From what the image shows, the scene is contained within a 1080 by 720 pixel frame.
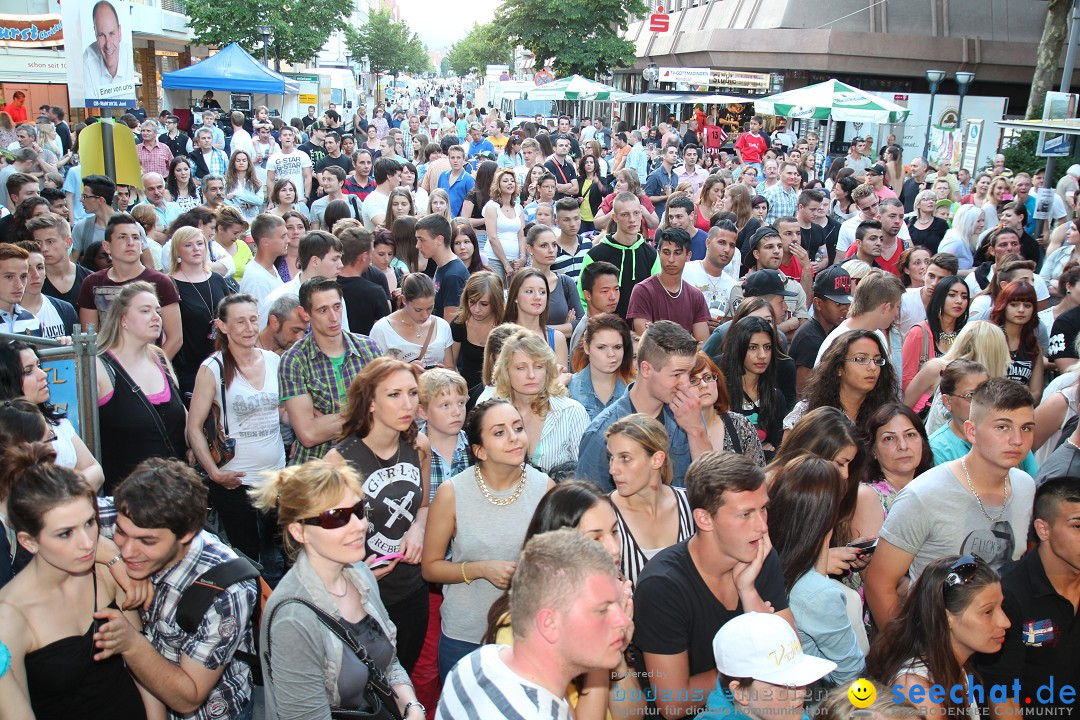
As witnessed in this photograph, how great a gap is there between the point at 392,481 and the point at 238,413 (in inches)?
54.8

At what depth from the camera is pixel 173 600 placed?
310 cm

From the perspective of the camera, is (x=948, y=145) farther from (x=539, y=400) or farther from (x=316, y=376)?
(x=316, y=376)

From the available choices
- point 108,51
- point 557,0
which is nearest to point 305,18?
point 557,0

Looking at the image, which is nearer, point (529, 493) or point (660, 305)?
point (529, 493)

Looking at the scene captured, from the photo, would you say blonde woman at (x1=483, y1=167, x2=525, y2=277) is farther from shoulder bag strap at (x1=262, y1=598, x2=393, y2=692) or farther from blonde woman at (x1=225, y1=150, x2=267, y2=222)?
shoulder bag strap at (x1=262, y1=598, x2=393, y2=692)

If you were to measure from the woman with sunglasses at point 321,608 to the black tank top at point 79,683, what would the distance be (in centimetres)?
51

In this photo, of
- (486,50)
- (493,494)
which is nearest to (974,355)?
(493,494)

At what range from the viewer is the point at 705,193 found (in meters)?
10.4

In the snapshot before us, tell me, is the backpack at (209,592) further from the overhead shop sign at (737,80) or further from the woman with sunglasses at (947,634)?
the overhead shop sign at (737,80)

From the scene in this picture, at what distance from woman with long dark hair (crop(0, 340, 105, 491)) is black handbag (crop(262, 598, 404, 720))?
5.26ft

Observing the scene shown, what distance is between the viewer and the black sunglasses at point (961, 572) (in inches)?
120

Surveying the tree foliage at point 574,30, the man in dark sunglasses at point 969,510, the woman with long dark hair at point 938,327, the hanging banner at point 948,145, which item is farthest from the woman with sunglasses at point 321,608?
the tree foliage at point 574,30

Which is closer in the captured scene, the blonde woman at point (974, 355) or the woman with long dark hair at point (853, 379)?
the woman with long dark hair at point (853, 379)

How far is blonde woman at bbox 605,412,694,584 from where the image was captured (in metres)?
3.63
